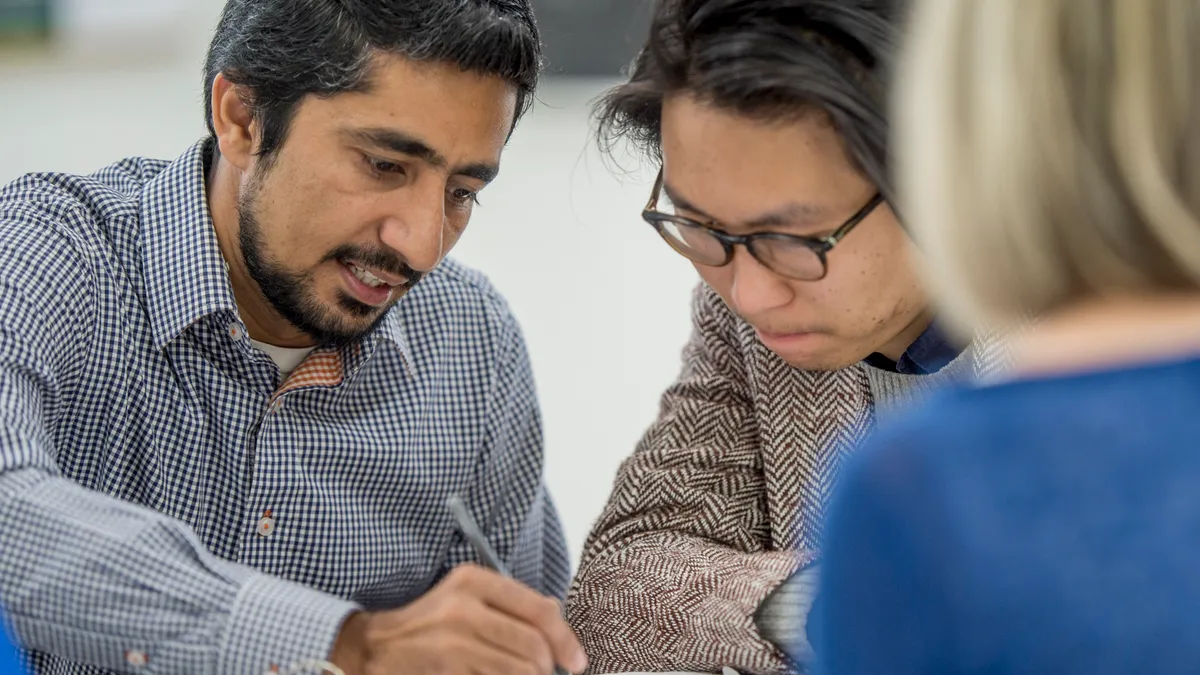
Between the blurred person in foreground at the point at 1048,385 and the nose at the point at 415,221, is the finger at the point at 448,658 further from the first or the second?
the nose at the point at 415,221

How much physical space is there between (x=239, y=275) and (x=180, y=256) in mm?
107

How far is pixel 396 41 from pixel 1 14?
3807 mm

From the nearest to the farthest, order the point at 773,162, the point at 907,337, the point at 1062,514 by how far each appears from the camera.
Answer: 1. the point at 1062,514
2. the point at 773,162
3. the point at 907,337

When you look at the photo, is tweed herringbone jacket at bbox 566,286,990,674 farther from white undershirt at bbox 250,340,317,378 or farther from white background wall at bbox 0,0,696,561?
white background wall at bbox 0,0,696,561

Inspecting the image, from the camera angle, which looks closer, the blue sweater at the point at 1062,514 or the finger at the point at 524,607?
the blue sweater at the point at 1062,514

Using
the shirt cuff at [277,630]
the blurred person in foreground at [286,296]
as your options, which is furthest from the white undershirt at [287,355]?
the shirt cuff at [277,630]

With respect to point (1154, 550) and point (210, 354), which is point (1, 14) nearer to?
point (210, 354)

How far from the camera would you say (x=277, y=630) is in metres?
1.16

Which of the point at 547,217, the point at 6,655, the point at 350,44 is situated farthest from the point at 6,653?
the point at 547,217

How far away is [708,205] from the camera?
1302 mm

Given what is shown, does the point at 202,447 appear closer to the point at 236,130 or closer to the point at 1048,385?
the point at 236,130

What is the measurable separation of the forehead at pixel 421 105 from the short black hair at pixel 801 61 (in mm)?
326

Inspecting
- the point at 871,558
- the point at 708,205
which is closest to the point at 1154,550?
the point at 871,558

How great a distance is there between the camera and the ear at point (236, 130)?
1.64 m
